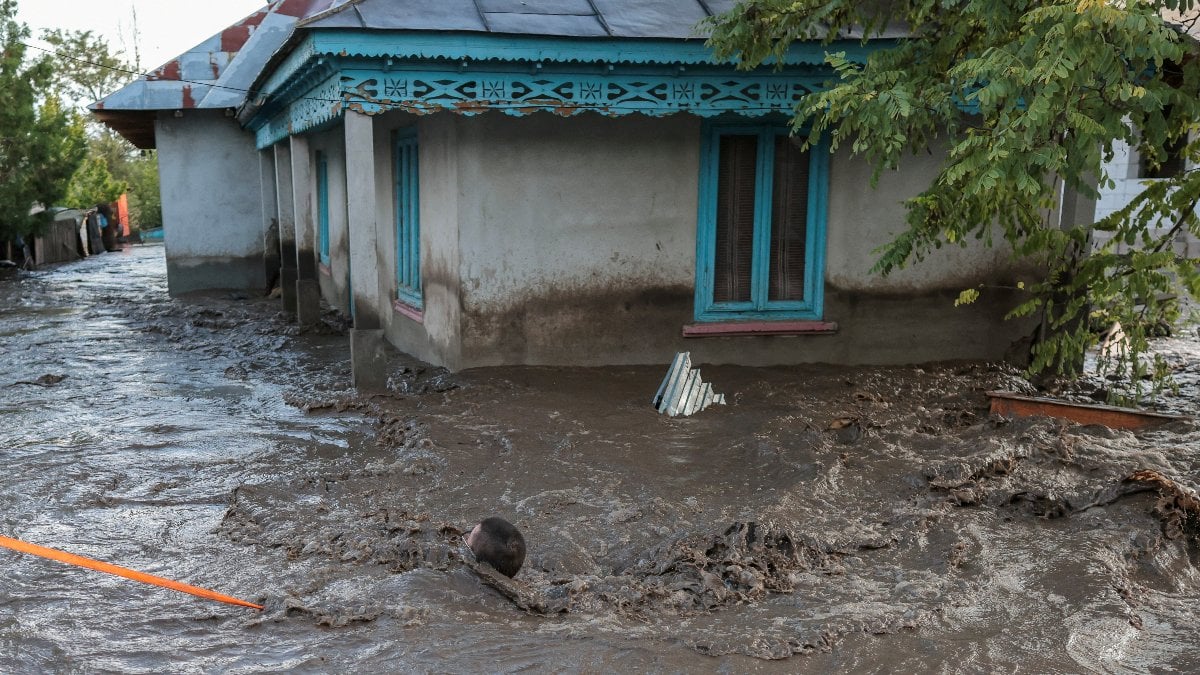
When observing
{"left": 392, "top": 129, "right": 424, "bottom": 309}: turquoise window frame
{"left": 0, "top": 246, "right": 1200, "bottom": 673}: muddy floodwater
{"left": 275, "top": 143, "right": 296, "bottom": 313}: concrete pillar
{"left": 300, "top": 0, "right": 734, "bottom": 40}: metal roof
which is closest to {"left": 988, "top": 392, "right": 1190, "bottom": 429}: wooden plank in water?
{"left": 0, "top": 246, "right": 1200, "bottom": 673}: muddy floodwater

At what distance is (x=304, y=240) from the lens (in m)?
13.8

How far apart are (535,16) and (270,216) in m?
11.2

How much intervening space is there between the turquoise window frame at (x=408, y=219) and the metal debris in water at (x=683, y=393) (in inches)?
112

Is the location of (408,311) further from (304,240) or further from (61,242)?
(61,242)

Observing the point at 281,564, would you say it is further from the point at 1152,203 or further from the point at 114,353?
the point at 114,353

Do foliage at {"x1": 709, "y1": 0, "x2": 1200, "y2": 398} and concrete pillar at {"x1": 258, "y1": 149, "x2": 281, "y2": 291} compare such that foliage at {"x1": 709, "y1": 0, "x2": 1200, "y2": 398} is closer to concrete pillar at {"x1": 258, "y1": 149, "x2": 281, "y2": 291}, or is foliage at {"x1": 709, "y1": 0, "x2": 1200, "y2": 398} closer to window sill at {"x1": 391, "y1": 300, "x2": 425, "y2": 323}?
window sill at {"x1": 391, "y1": 300, "x2": 425, "y2": 323}

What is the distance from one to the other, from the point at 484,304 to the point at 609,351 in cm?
122

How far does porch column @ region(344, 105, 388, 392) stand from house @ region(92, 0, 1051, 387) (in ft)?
0.07

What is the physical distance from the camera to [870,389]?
8875mm

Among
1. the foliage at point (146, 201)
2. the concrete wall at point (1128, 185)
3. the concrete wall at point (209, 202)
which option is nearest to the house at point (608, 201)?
the concrete wall at point (1128, 185)

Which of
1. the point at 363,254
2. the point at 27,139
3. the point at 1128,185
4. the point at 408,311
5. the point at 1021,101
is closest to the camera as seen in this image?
the point at 1021,101

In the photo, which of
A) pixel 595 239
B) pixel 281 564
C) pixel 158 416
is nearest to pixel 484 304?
pixel 595 239

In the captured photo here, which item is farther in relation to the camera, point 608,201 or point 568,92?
point 608,201

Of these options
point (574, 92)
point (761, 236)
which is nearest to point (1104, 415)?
point (761, 236)
